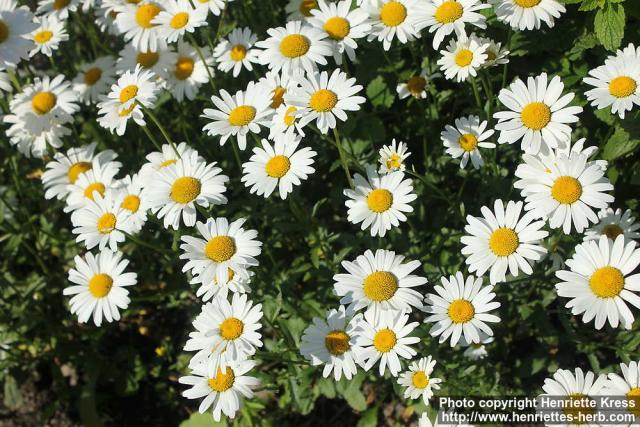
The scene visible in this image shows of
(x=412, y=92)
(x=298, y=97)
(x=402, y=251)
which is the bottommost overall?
(x=402, y=251)

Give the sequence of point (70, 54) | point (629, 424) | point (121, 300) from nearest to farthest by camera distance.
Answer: point (629, 424) → point (121, 300) → point (70, 54)

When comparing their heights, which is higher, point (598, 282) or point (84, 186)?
point (84, 186)

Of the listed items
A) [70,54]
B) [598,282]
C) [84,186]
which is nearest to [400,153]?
[598,282]

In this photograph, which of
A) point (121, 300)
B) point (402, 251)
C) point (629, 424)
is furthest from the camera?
point (402, 251)

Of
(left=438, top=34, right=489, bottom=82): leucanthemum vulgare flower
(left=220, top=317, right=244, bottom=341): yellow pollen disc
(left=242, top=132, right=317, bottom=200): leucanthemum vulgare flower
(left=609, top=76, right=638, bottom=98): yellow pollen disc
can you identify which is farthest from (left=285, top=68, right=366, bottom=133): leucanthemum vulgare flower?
(left=609, top=76, right=638, bottom=98): yellow pollen disc

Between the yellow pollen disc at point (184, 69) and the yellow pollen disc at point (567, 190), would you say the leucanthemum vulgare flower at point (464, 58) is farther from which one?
the yellow pollen disc at point (184, 69)

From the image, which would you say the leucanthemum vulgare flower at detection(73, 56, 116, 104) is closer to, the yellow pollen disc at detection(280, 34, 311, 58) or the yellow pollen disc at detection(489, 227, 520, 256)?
the yellow pollen disc at detection(280, 34, 311, 58)

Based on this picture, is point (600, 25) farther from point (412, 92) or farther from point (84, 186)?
point (84, 186)

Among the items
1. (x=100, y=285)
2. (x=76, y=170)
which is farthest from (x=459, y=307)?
(x=76, y=170)
